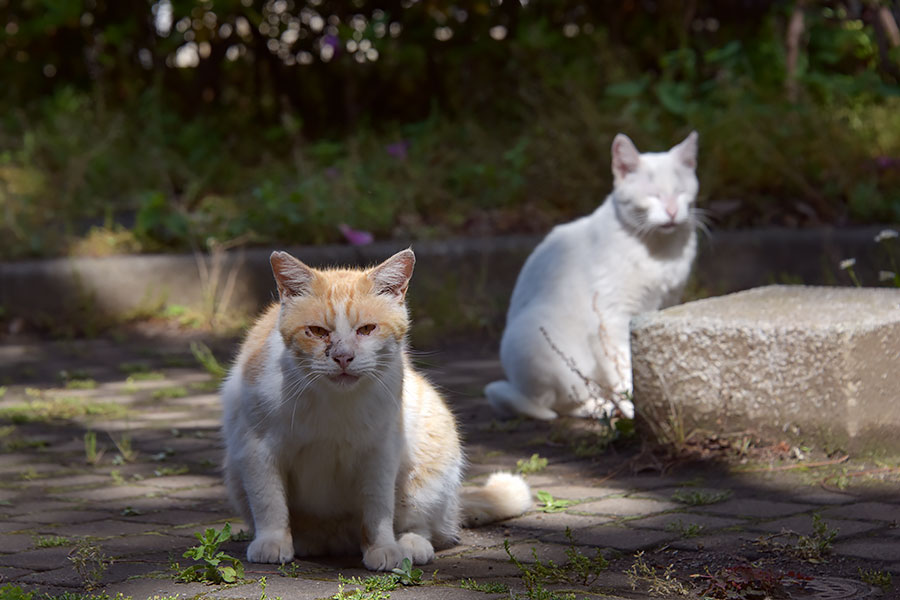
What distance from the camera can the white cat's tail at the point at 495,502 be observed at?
3660 millimetres

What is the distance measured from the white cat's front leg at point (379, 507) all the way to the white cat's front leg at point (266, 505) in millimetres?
210

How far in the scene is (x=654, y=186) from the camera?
539 centimetres

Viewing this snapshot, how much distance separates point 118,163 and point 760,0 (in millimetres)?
5540

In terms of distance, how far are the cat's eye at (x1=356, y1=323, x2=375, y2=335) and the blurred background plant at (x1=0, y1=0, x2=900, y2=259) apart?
4.92m

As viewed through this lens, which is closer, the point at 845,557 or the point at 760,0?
the point at 845,557

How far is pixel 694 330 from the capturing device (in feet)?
14.0

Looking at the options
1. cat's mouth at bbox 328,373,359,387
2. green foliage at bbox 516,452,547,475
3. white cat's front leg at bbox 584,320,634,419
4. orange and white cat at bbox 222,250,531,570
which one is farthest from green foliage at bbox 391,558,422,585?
white cat's front leg at bbox 584,320,634,419

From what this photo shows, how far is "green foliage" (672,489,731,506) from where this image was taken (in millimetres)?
3826

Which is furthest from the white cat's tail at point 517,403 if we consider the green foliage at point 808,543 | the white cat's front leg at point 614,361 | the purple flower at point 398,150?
the purple flower at point 398,150

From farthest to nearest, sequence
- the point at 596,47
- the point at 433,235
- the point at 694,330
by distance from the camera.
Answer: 1. the point at 596,47
2. the point at 433,235
3. the point at 694,330

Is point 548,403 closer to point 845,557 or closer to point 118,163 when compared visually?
point 845,557

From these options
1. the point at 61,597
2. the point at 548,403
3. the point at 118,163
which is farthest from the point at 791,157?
the point at 61,597

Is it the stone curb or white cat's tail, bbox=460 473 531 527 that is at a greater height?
the stone curb

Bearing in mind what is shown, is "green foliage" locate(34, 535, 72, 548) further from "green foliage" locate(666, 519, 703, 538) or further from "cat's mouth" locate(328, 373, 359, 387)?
"green foliage" locate(666, 519, 703, 538)
